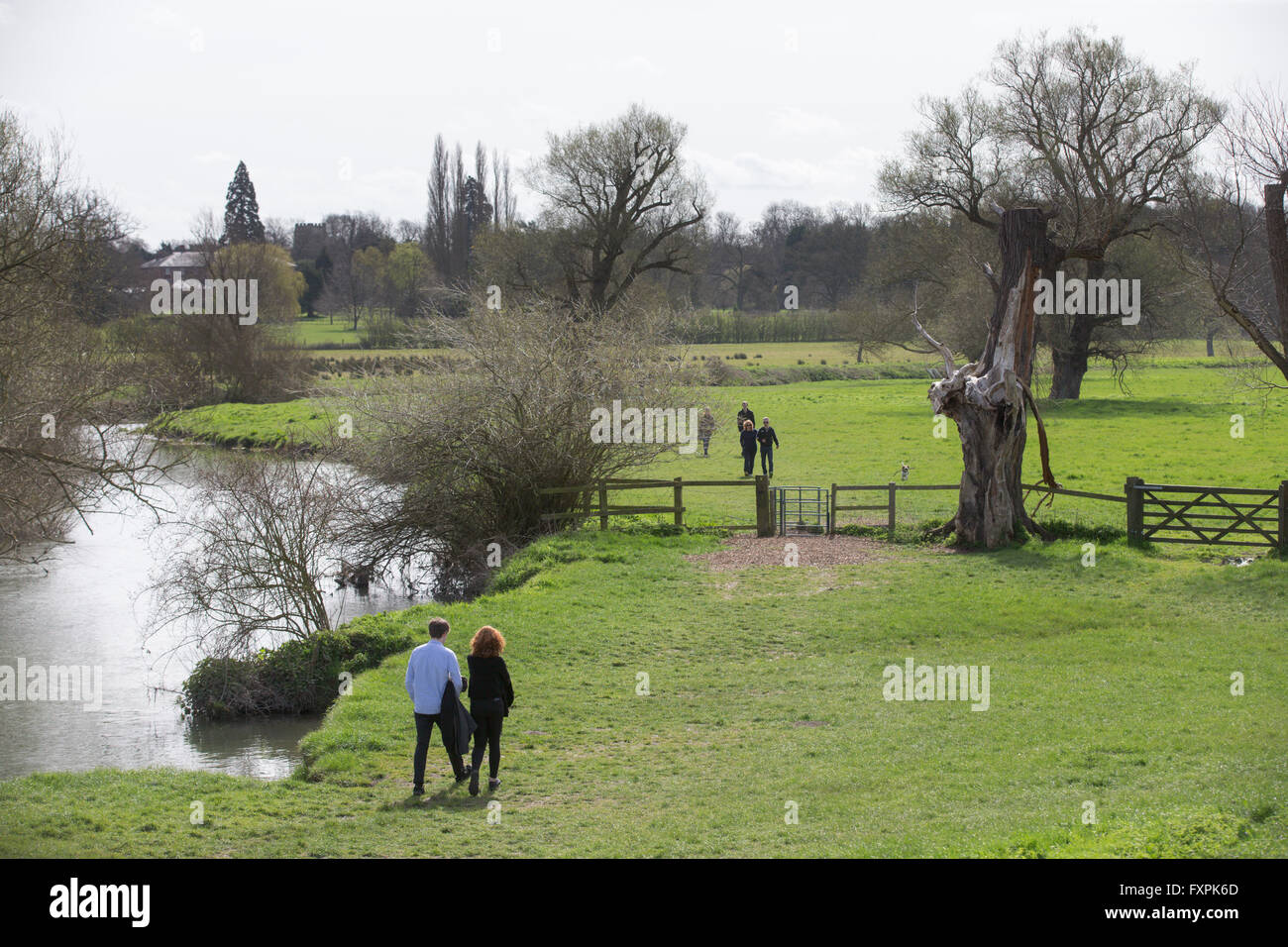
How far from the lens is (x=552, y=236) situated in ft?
171

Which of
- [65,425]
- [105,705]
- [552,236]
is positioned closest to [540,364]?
[65,425]

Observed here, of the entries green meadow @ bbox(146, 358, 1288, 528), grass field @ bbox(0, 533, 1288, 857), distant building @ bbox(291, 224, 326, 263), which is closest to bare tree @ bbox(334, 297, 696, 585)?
green meadow @ bbox(146, 358, 1288, 528)

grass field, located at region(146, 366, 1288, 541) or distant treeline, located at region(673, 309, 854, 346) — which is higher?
distant treeline, located at region(673, 309, 854, 346)

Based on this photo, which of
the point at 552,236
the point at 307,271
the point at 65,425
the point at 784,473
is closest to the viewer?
the point at 65,425

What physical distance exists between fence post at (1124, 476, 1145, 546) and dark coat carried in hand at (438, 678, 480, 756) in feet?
54.1

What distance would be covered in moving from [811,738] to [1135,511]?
1288cm

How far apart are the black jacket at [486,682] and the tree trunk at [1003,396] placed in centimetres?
1489

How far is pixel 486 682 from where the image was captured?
37.3 feet

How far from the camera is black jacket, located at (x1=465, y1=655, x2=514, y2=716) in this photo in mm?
11352

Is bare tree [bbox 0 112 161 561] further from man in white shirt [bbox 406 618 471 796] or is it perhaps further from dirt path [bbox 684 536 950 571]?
dirt path [bbox 684 536 950 571]

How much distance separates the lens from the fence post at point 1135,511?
22.8 metres

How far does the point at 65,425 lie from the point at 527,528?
35.4 ft
